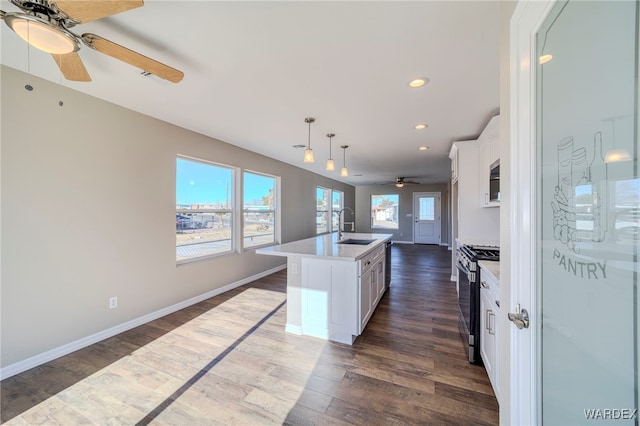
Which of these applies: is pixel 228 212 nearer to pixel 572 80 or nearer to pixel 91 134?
pixel 91 134

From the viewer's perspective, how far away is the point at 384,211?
10.5m

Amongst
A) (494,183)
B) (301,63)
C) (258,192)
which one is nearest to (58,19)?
(301,63)

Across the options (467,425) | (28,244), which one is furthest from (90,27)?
(467,425)

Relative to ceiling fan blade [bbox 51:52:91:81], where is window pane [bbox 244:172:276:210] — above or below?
below

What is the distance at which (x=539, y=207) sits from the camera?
986 mm

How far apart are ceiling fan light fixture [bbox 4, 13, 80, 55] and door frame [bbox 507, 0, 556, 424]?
213cm

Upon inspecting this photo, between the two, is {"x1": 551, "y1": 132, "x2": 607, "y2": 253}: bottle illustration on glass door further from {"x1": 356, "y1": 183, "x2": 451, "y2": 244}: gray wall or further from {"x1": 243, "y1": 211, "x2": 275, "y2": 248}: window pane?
{"x1": 356, "y1": 183, "x2": 451, "y2": 244}: gray wall

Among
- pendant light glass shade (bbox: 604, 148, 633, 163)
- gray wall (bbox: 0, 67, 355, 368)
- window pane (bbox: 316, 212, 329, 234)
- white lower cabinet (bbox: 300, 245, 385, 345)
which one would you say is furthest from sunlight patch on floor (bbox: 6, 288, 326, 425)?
window pane (bbox: 316, 212, 329, 234)

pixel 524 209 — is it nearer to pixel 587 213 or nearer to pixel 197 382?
pixel 587 213

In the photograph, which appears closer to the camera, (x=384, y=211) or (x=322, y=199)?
(x=322, y=199)

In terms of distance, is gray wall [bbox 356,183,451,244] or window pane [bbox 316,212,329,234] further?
gray wall [bbox 356,183,451,244]

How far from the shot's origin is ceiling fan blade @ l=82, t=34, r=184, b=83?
1.37 m

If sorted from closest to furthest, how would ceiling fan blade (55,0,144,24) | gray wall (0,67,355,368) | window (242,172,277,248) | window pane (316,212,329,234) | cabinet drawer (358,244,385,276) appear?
ceiling fan blade (55,0,144,24) < gray wall (0,67,355,368) < cabinet drawer (358,244,385,276) < window (242,172,277,248) < window pane (316,212,329,234)

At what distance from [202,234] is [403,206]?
8197mm
